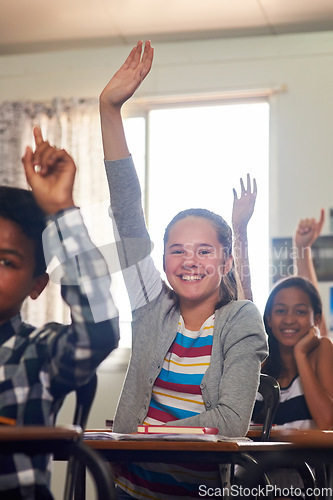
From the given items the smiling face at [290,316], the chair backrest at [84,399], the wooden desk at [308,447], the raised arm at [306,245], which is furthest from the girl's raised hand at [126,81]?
the raised arm at [306,245]

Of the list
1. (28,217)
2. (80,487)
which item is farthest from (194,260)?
(28,217)

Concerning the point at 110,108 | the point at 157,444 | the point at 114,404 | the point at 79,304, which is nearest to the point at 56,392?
the point at 79,304

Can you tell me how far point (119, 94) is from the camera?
1.63 meters

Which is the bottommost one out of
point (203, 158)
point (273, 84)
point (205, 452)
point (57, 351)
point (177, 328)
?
point (205, 452)

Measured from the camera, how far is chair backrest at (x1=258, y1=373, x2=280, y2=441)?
1996mm

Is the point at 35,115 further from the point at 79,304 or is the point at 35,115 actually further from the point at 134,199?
the point at 79,304

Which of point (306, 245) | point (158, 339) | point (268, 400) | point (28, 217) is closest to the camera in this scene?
point (28, 217)

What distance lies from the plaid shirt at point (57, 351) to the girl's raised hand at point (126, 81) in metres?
0.66

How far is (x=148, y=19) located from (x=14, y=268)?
3624mm

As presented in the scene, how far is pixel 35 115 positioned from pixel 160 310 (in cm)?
309

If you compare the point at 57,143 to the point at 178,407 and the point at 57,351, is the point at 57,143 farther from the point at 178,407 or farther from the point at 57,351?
the point at 57,351

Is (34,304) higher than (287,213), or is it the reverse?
(287,213)

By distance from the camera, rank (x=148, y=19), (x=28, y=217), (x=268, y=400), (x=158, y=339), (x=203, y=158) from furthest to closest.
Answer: (x=203, y=158) < (x=148, y=19) < (x=268, y=400) < (x=158, y=339) < (x=28, y=217)

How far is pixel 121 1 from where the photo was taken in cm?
418
